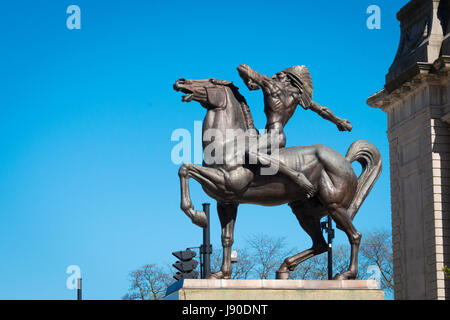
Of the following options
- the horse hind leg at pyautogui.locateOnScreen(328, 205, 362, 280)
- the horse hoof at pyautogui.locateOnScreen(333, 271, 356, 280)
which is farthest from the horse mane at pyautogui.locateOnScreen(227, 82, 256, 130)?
Result: the horse hoof at pyautogui.locateOnScreen(333, 271, 356, 280)

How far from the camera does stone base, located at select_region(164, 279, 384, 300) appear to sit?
11797mm

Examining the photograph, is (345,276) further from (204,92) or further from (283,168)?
(204,92)

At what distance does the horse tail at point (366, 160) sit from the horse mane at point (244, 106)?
180 centimetres

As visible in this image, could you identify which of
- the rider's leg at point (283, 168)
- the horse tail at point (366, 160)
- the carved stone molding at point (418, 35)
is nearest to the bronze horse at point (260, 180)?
the rider's leg at point (283, 168)

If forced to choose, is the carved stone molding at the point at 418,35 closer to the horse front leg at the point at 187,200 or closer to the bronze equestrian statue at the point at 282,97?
the bronze equestrian statue at the point at 282,97

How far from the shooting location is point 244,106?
1305 centimetres

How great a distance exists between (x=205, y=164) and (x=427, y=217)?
2092 cm

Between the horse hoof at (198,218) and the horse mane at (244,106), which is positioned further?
the horse mane at (244,106)

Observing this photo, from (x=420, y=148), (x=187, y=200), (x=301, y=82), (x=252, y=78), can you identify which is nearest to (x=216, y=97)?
(x=252, y=78)

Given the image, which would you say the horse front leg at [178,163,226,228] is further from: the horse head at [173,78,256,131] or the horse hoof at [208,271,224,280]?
the horse head at [173,78,256,131]

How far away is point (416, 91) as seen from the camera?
3306 cm

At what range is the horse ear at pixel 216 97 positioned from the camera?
1276cm

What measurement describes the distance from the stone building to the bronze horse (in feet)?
57.5
